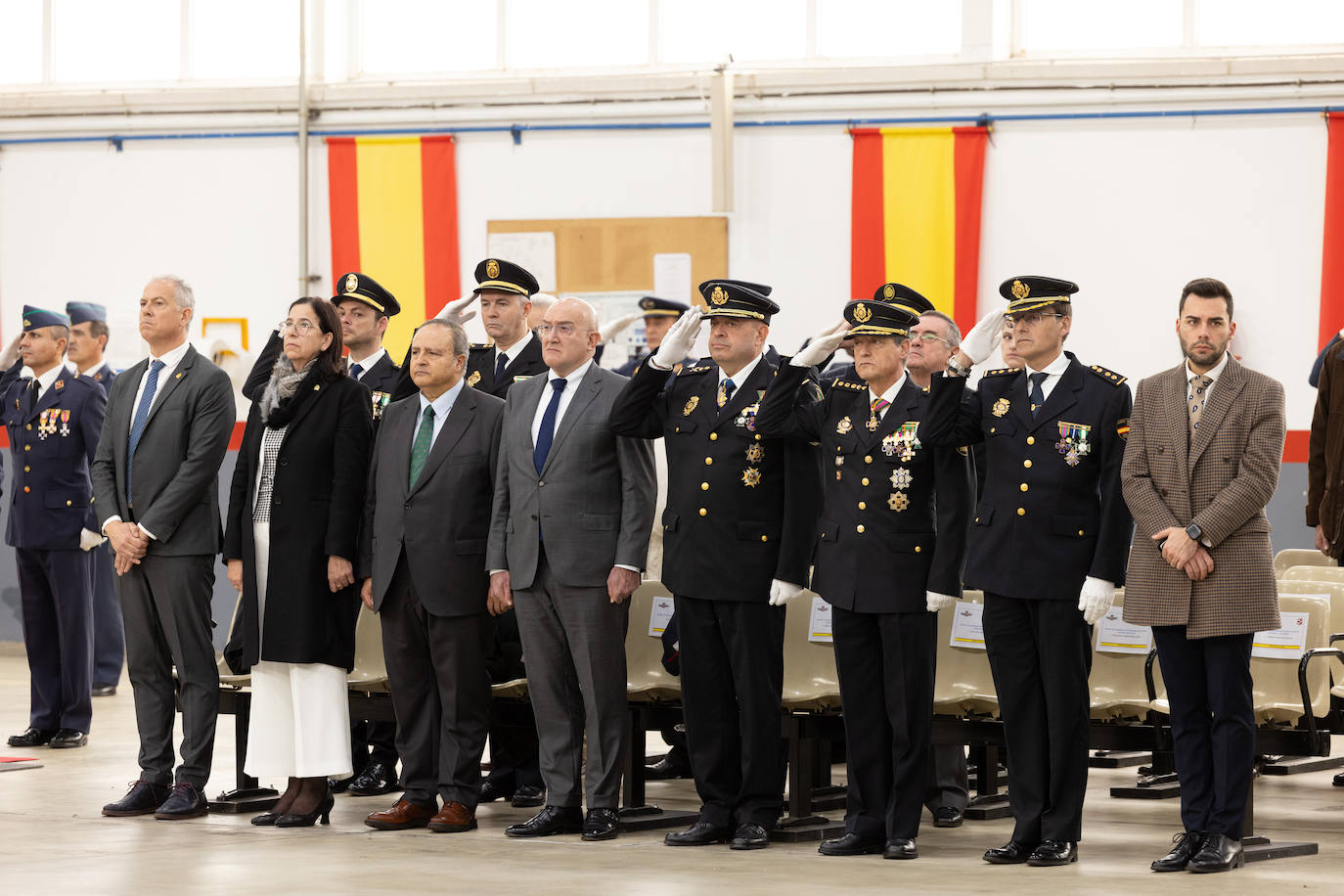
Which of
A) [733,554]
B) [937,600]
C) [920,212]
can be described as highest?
[920,212]

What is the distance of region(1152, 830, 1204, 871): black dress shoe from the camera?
15.1 ft

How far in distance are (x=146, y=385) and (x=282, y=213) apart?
17.5 feet

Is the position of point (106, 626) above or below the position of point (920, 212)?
below

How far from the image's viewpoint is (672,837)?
5.12 meters

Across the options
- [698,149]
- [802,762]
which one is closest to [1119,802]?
[802,762]

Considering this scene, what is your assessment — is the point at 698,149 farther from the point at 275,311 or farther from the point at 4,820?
the point at 4,820

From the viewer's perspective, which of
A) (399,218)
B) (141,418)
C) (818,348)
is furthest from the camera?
(399,218)

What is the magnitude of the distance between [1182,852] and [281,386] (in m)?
2.95

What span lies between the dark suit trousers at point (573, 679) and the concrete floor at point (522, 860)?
0.20 meters

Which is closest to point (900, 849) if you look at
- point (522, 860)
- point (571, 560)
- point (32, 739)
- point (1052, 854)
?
point (1052, 854)

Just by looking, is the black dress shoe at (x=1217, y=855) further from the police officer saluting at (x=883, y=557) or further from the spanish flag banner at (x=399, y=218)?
the spanish flag banner at (x=399, y=218)

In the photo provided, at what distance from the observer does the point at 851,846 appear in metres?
4.91

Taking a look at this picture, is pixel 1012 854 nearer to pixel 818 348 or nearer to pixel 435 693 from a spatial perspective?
pixel 818 348

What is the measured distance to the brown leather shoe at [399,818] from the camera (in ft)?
17.6
